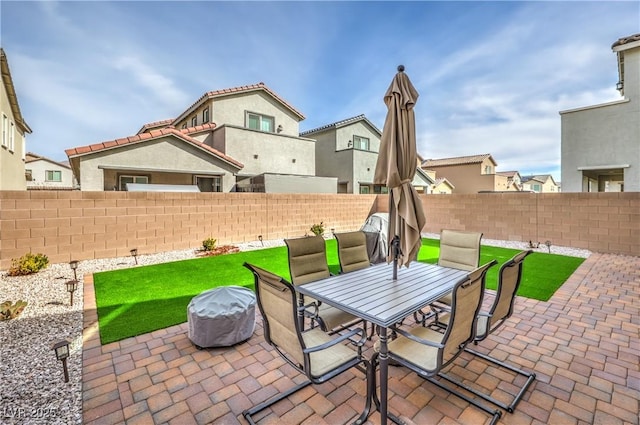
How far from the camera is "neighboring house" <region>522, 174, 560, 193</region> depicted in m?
54.5

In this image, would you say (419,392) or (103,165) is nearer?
(419,392)

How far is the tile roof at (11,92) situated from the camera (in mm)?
12406

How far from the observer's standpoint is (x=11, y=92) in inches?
552

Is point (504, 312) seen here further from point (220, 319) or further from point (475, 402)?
point (220, 319)

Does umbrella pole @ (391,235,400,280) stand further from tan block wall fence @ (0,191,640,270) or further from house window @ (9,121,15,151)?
house window @ (9,121,15,151)

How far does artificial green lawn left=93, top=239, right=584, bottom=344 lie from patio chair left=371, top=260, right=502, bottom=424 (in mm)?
3681

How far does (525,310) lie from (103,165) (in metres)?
15.1

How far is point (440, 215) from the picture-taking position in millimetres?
15070

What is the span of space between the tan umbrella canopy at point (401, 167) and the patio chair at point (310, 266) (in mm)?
1009

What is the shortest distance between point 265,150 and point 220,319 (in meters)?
15.0

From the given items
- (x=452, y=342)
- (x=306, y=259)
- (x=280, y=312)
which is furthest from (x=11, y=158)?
(x=452, y=342)

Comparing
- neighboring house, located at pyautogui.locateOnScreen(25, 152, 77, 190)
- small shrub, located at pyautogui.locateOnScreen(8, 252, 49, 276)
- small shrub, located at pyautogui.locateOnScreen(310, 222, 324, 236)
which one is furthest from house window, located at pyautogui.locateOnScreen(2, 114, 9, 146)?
neighboring house, located at pyautogui.locateOnScreen(25, 152, 77, 190)

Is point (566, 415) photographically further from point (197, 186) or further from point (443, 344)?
point (197, 186)

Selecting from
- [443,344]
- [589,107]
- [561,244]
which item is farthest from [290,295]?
[589,107]
